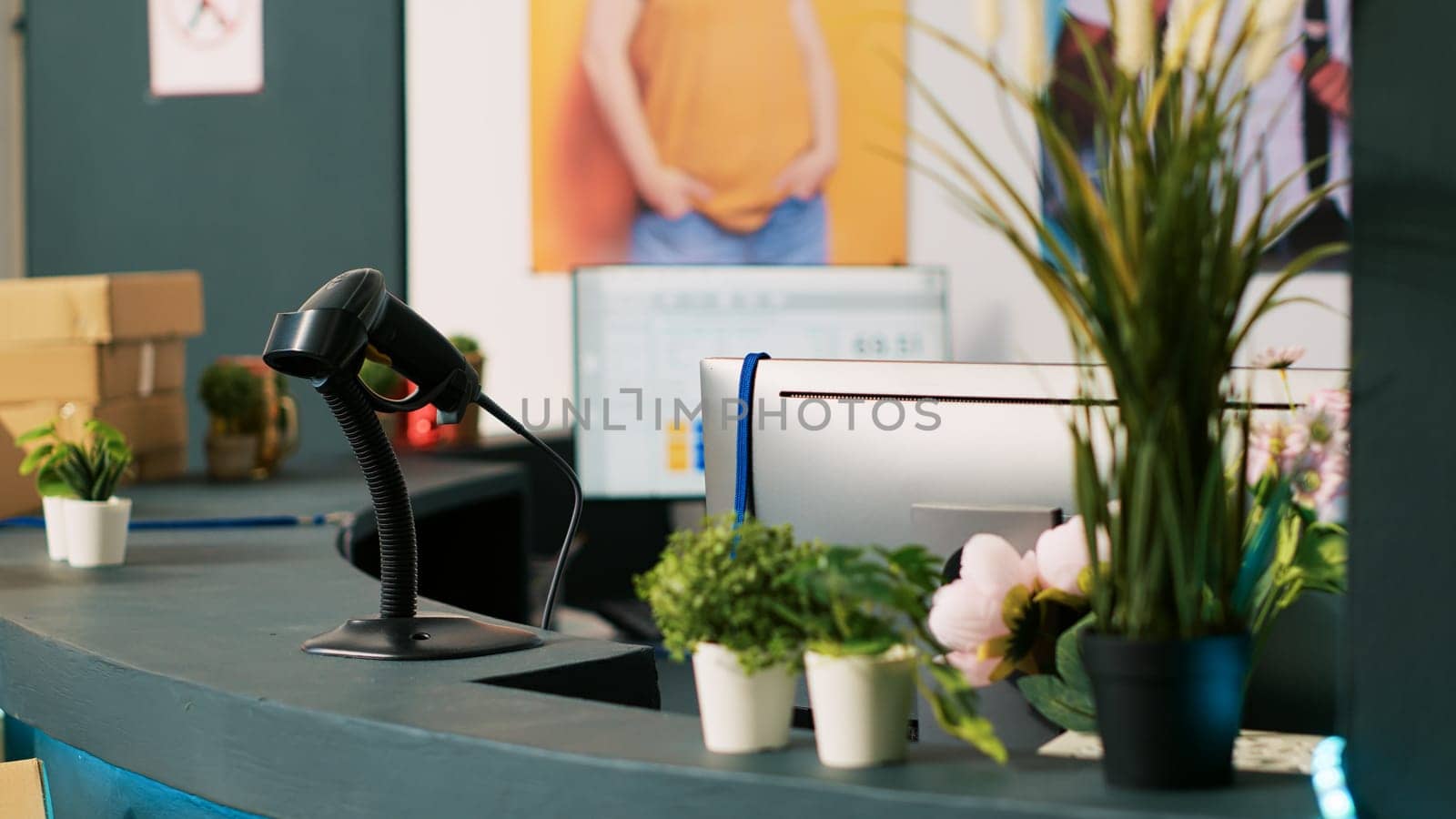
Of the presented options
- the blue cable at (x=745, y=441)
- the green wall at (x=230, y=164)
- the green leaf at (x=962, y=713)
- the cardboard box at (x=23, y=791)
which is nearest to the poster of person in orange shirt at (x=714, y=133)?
the green wall at (x=230, y=164)

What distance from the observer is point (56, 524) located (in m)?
1.88

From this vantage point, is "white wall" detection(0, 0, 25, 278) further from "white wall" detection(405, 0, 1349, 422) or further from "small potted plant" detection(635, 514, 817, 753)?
"small potted plant" detection(635, 514, 817, 753)

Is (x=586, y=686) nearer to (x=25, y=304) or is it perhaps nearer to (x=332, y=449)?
(x=25, y=304)

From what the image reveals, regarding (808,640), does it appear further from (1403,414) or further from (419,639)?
(419,639)

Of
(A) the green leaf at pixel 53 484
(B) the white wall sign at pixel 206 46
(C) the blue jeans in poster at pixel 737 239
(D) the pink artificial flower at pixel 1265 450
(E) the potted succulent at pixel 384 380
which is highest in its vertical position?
(B) the white wall sign at pixel 206 46

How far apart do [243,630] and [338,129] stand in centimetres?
280

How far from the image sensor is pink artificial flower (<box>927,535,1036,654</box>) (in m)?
0.99

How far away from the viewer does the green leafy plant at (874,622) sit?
2.84 ft

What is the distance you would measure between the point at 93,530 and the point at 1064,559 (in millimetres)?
1299

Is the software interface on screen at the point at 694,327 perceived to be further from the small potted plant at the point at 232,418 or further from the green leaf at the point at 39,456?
the green leaf at the point at 39,456

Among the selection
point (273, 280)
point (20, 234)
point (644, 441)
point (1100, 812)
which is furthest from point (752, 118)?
point (1100, 812)

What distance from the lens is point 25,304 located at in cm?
258

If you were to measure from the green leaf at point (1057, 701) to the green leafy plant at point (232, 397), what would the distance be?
2004mm

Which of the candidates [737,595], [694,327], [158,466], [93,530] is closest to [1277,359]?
[737,595]
